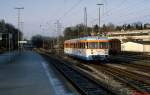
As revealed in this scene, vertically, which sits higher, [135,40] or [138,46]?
[135,40]

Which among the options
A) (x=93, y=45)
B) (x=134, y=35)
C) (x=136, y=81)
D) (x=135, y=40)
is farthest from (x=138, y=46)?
(x=136, y=81)

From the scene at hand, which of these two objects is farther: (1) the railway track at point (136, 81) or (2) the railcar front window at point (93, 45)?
(2) the railcar front window at point (93, 45)

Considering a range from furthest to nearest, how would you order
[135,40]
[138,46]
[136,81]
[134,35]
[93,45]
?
[134,35] < [135,40] < [138,46] < [93,45] < [136,81]

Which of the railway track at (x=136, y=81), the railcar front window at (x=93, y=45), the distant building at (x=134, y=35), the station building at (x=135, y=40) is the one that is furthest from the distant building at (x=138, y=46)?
the railway track at (x=136, y=81)

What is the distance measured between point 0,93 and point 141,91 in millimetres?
5767

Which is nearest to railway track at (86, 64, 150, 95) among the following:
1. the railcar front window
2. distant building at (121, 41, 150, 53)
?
the railcar front window

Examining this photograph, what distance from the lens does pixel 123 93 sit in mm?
14438

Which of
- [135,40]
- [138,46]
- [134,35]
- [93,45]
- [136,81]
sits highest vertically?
[134,35]

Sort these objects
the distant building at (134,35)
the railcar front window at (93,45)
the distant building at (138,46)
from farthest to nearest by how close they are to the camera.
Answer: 1. the distant building at (134,35)
2. the distant building at (138,46)
3. the railcar front window at (93,45)

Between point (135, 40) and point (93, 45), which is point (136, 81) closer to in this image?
point (93, 45)

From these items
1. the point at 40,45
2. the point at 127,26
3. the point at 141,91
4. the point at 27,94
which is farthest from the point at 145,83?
the point at 40,45

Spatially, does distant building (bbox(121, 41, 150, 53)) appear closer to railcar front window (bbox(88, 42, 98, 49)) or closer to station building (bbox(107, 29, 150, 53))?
station building (bbox(107, 29, 150, 53))

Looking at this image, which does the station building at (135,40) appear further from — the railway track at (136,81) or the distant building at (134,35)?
the railway track at (136,81)

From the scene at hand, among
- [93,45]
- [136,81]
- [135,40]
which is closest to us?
[136,81]
